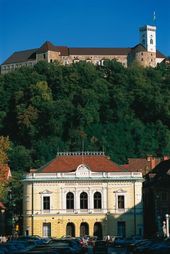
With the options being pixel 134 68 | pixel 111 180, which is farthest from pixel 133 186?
pixel 134 68

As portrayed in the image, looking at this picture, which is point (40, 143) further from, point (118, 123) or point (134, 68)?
point (134, 68)

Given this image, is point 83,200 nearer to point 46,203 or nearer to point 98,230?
point 98,230

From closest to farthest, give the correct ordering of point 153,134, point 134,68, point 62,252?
point 62,252 < point 153,134 < point 134,68

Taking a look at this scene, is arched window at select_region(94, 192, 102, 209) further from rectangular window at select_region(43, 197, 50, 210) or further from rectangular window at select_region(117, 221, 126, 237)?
rectangular window at select_region(43, 197, 50, 210)

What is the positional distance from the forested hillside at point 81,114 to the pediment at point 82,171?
152 feet

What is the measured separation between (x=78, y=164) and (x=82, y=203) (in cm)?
428

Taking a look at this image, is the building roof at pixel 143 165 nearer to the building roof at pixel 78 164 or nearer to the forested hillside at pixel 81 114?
the building roof at pixel 78 164

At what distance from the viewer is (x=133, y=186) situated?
81438 millimetres

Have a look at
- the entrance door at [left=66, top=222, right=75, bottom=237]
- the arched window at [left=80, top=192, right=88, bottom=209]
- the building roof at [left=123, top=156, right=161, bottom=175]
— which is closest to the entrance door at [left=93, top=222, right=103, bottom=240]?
the arched window at [left=80, top=192, right=88, bottom=209]

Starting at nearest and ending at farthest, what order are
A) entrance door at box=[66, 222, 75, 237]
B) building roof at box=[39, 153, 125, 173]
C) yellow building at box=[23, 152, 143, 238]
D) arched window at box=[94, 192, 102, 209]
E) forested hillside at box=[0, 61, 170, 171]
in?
yellow building at box=[23, 152, 143, 238], entrance door at box=[66, 222, 75, 237], arched window at box=[94, 192, 102, 209], building roof at box=[39, 153, 125, 173], forested hillside at box=[0, 61, 170, 171]

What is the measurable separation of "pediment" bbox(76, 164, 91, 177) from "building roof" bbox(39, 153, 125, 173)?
82cm

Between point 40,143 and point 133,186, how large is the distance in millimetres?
54630

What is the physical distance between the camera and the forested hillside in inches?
5285

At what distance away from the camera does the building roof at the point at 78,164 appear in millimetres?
82312
